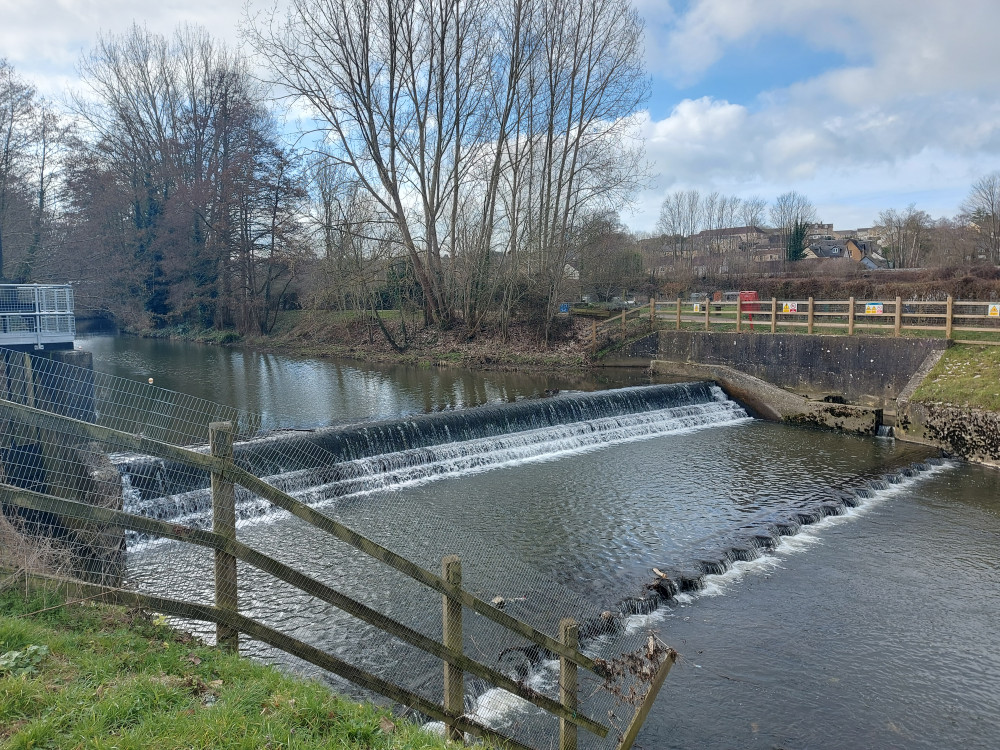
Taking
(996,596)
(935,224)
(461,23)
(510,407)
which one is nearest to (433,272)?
(461,23)

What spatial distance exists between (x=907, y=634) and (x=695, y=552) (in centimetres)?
256

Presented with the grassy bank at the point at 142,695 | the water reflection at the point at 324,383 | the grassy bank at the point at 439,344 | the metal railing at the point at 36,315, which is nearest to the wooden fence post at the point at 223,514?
the grassy bank at the point at 142,695

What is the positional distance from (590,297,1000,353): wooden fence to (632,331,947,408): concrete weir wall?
0.57 m

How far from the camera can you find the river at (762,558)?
5.78 metres

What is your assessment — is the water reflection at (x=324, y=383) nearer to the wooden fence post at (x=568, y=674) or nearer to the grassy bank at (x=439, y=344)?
the grassy bank at (x=439, y=344)

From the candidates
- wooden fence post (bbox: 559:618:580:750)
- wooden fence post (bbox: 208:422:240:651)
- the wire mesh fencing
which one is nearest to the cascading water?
the wire mesh fencing

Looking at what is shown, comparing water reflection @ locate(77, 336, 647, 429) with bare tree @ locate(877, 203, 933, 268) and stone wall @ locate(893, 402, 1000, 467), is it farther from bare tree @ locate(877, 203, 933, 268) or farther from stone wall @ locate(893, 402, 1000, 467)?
bare tree @ locate(877, 203, 933, 268)

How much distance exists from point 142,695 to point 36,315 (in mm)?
13869

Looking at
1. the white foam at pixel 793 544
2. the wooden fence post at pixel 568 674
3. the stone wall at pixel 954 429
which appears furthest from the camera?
the stone wall at pixel 954 429

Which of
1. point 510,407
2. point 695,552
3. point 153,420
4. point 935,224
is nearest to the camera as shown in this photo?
point 695,552

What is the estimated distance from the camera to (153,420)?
42.1ft

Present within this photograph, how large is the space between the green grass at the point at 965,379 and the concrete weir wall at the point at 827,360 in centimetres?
62

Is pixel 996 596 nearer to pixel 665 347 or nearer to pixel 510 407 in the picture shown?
pixel 510 407

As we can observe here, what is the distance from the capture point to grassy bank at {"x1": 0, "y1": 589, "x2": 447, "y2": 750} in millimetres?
2799
